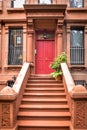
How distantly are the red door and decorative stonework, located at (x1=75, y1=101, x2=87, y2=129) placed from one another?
7.12 metres

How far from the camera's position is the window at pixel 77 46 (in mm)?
13711

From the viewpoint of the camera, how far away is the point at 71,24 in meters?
13.6

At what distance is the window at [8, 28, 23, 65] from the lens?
13.8 m

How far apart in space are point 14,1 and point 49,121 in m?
8.79

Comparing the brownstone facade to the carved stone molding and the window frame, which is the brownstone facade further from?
the window frame

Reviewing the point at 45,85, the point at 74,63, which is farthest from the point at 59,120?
the point at 74,63

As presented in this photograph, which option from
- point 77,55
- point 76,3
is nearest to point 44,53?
point 77,55

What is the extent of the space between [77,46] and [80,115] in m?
7.52

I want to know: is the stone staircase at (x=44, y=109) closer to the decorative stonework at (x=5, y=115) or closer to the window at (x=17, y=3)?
the decorative stonework at (x=5, y=115)

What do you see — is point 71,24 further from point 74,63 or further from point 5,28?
point 5,28

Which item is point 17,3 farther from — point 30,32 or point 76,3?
point 76,3

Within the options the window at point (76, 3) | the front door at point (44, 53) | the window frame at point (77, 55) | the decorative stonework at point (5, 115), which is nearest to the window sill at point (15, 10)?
the front door at point (44, 53)

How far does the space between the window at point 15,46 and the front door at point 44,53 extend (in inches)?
38.3

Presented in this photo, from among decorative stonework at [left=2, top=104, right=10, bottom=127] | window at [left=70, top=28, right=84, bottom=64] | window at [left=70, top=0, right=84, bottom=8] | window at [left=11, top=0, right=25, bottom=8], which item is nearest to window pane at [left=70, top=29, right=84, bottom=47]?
window at [left=70, top=28, right=84, bottom=64]
